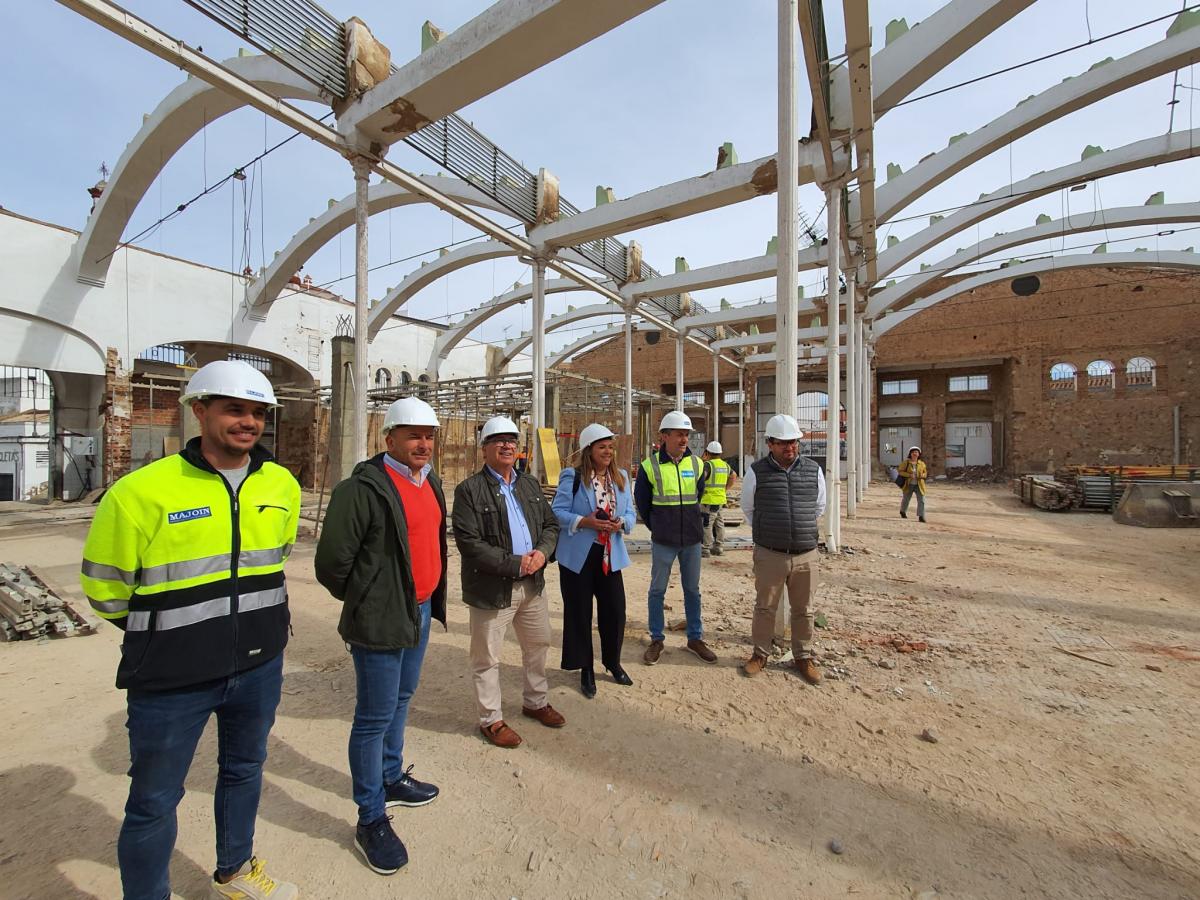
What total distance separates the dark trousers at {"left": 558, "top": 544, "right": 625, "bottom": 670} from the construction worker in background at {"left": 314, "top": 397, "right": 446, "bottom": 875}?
1.33 meters

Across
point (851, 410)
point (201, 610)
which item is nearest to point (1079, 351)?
point (851, 410)

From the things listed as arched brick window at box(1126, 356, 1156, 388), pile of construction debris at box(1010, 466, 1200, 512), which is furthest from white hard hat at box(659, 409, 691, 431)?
arched brick window at box(1126, 356, 1156, 388)

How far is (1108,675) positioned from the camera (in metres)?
3.83

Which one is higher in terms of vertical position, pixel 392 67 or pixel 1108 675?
pixel 392 67

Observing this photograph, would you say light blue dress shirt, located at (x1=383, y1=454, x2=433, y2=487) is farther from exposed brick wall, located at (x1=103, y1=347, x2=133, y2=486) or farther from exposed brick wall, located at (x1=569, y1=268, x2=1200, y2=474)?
exposed brick wall, located at (x1=569, y1=268, x2=1200, y2=474)

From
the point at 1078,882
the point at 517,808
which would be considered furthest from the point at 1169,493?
the point at 517,808

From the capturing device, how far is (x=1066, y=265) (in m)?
17.2

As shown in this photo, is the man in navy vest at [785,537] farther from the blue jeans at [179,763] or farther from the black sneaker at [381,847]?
the blue jeans at [179,763]

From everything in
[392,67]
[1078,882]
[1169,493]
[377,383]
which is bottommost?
[1078,882]

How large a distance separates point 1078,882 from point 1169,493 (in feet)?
41.5

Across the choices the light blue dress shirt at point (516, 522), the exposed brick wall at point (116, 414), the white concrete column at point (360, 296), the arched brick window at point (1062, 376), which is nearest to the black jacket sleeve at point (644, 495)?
the light blue dress shirt at point (516, 522)

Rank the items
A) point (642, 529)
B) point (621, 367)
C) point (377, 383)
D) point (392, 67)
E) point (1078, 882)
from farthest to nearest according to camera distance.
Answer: point (621, 367) → point (377, 383) → point (642, 529) → point (392, 67) → point (1078, 882)

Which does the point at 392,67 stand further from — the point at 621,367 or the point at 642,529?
the point at 621,367

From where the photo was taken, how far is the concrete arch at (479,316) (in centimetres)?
1355
